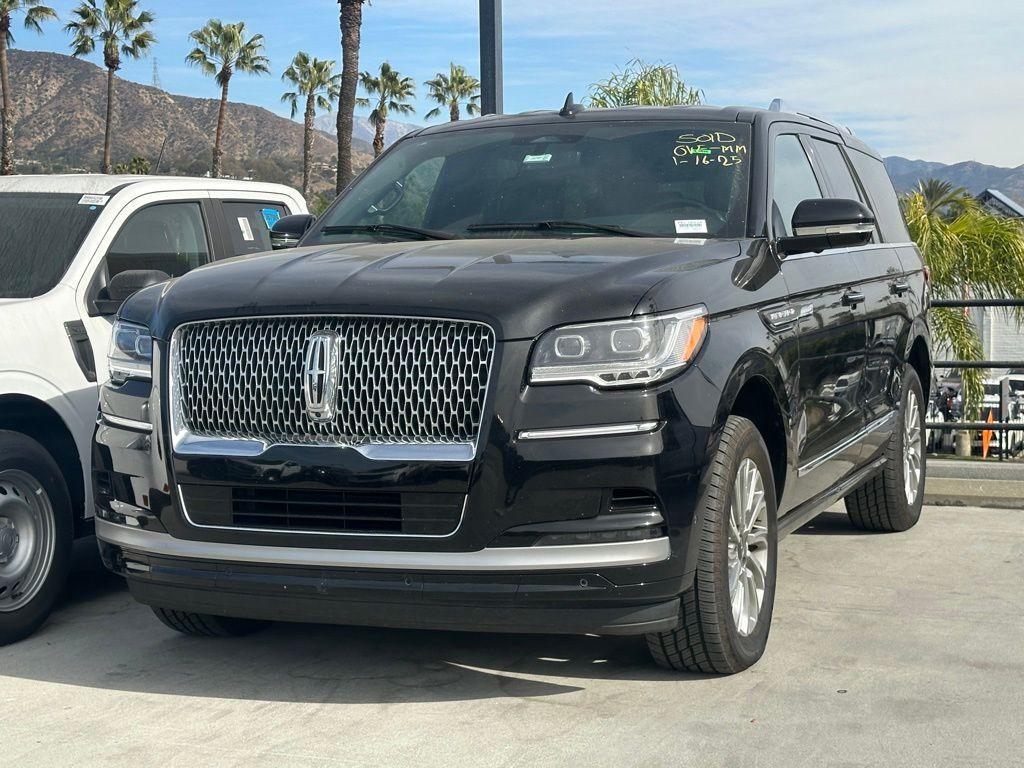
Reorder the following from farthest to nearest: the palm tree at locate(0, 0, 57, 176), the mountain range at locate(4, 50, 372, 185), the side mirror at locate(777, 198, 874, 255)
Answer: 1. the mountain range at locate(4, 50, 372, 185)
2. the palm tree at locate(0, 0, 57, 176)
3. the side mirror at locate(777, 198, 874, 255)

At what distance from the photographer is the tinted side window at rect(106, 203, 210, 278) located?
6.59m

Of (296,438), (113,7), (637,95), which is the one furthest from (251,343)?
(113,7)

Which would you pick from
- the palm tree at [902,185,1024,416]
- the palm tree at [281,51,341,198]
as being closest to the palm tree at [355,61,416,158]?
the palm tree at [281,51,341,198]

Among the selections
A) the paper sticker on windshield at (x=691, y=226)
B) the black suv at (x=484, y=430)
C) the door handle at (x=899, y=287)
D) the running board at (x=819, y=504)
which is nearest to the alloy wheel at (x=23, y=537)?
the black suv at (x=484, y=430)

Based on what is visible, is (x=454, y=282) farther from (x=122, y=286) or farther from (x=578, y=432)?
(x=122, y=286)

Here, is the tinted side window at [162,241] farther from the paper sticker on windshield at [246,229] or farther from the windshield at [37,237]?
the paper sticker on windshield at [246,229]

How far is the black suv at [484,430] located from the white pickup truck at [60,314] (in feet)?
2.50

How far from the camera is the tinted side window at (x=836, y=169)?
6.75m

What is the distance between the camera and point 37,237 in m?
6.49

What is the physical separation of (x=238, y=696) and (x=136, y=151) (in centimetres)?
17652

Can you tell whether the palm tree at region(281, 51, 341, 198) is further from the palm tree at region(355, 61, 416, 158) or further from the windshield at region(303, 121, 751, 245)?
the windshield at region(303, 121, 751, 245)

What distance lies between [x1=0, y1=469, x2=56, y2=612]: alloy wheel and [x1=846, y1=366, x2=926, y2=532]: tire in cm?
414

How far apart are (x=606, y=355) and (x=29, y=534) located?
8.91ft

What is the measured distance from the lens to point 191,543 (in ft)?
15.1
